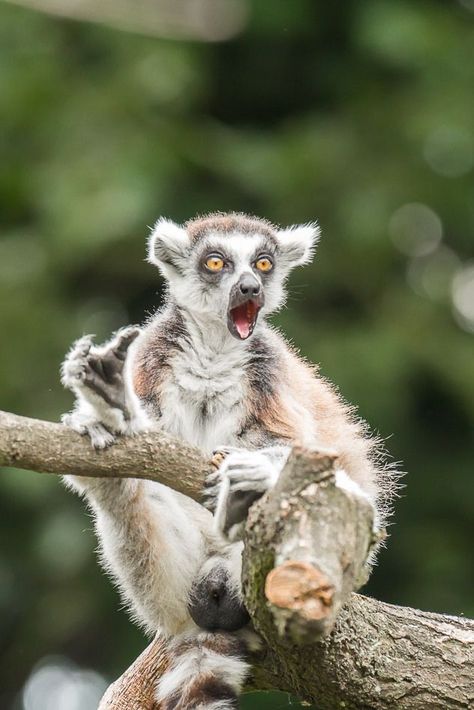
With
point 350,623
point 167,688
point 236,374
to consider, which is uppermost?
point 236,374

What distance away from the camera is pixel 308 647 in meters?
4.53

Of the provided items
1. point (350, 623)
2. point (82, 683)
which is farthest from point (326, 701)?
point (82, 683)

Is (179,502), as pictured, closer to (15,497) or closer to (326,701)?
(326,701)

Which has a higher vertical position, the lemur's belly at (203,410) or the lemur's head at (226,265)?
the lemur's head at (226,265)

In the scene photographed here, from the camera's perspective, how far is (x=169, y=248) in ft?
20.2

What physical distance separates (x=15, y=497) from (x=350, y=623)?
5.66 meters

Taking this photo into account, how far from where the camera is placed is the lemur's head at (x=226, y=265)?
18.8 feet

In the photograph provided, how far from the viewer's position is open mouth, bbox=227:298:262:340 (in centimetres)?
564

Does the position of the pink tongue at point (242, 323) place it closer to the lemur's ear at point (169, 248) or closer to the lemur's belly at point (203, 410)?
the lemur's belly at point (203, 410)

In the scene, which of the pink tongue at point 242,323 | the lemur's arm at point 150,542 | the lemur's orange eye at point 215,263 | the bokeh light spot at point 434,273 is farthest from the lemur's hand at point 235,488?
the bokeh light spot at point 434,273

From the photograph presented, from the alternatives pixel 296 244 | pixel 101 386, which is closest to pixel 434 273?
pixel 296 244

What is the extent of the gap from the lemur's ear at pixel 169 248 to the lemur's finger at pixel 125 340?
63.4 inches

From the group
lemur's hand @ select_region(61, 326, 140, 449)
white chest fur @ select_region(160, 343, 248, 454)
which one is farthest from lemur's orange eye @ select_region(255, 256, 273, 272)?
lemur's hand @ select_region(61, 326, 140, 449)

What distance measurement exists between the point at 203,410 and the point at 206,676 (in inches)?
44.4
